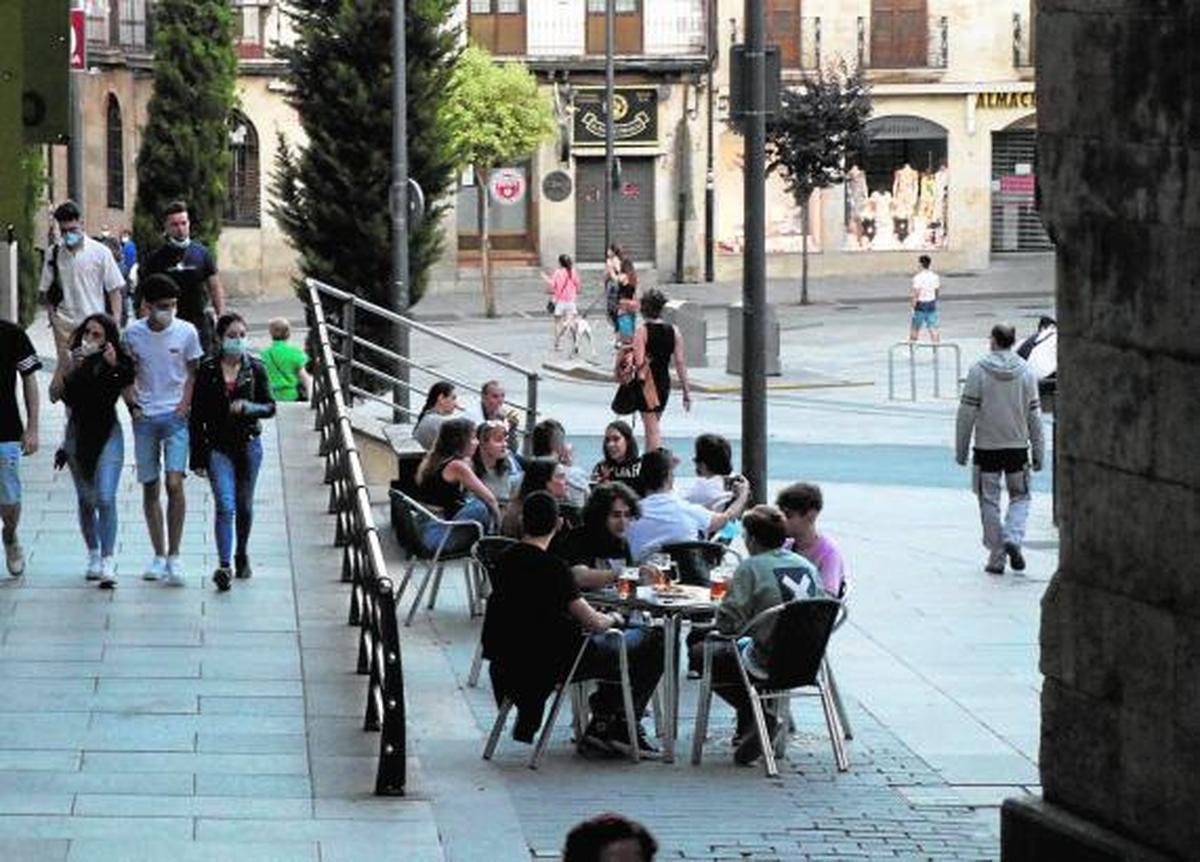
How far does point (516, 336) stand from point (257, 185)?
11.2 metres

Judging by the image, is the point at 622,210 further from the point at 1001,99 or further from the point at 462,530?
the point at 462,530

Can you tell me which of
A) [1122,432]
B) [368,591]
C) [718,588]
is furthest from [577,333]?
[1122,432]

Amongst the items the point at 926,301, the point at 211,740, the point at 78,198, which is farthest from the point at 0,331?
the point at 926,301

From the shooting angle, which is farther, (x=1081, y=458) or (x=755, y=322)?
(x=755, y=322)

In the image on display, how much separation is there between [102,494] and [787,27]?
152 feet

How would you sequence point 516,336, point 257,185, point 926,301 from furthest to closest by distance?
point 257,185 < point 516,336 < point 926,301

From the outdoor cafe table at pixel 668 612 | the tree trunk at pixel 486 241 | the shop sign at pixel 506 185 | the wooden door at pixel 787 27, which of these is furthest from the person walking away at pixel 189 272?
the wooden door at pixel 787 27

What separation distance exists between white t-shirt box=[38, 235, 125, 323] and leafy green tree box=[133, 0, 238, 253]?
23.8 m

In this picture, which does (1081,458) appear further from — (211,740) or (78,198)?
(78,198)

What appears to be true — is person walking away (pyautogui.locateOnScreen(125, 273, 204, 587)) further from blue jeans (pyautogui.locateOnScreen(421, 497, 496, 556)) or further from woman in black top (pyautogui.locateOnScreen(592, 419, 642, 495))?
woman in black top (pyautogui.locateOnScreen(592, 419, 642, 495))

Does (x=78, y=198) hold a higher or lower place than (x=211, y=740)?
higher

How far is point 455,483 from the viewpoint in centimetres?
1883

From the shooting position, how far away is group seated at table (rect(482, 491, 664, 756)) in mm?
14148

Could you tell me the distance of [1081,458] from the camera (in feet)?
30.5
